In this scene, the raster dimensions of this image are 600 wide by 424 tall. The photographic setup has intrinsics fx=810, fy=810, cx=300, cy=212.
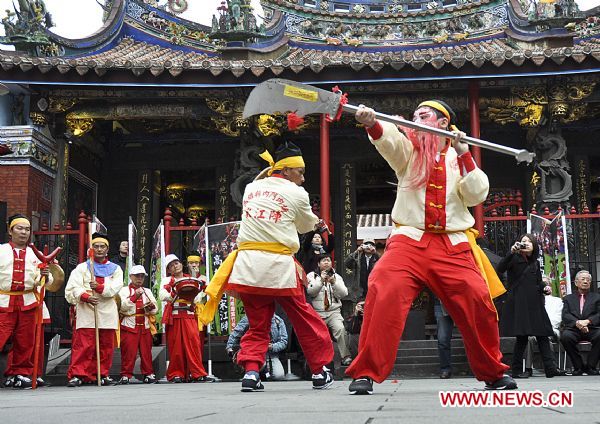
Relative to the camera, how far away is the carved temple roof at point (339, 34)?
40.1 feet

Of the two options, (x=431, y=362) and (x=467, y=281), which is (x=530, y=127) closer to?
(x=431, y=362)

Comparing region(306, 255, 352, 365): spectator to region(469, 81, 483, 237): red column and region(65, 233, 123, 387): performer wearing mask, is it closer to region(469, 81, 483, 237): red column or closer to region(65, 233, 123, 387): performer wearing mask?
region(65, 233, 123, 387): performer wearing mask

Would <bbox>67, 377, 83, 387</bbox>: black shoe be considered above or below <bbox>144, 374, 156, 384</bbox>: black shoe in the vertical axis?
above

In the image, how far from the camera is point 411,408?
3250 mm

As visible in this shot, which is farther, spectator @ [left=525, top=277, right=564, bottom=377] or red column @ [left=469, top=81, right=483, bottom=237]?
red column @ [left=469, top=81, right=483, bottom=237]

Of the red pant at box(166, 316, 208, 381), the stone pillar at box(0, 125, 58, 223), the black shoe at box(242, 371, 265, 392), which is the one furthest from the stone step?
the stone pillar at box(0, 125, 58, 223)

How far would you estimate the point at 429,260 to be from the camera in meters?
4.47

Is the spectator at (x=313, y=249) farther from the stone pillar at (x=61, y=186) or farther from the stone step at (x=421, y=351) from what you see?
the stone pillar at (x=61, y=186)

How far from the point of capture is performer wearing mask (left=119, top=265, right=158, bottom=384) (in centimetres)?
862

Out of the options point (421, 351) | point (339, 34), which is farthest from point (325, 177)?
point (339, 34)

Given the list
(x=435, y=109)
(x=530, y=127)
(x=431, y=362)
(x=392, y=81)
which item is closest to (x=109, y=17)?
(x=392, y=81)

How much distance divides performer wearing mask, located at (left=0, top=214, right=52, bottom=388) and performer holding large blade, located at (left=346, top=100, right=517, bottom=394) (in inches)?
167

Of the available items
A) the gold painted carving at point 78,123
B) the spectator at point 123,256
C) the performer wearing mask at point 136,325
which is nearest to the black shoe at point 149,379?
the performer wearing mask at point 136,325
